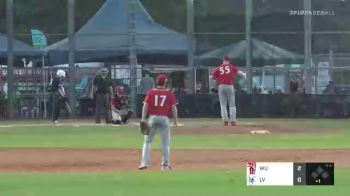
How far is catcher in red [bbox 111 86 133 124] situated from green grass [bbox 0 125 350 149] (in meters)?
2.29

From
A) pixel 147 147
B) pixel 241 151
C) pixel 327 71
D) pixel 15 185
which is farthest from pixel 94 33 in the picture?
pixel 15 185

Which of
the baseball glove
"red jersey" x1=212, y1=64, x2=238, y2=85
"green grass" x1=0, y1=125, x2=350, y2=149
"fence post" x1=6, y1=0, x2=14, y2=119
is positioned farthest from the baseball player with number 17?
"fence post" x1=6, y1=0, x2=14, y2=119

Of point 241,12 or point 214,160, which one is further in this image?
point 241,12

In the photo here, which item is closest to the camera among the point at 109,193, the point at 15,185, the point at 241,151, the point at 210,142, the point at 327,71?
the point at 109,193

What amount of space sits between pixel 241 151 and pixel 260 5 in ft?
63.5

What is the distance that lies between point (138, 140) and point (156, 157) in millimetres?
4461

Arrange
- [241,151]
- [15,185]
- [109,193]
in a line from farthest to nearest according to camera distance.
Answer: [241,151], [15,185], [109,193]

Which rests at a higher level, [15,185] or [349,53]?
[349,53]

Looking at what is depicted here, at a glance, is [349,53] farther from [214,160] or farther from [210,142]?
[214,160]

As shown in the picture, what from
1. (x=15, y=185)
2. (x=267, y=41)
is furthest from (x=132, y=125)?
(x=15, y=185)

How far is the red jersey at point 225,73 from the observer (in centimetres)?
2949

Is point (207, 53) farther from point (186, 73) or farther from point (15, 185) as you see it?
point (15, 185)

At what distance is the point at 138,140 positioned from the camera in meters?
27.0

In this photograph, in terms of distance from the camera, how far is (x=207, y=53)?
41344 mm
